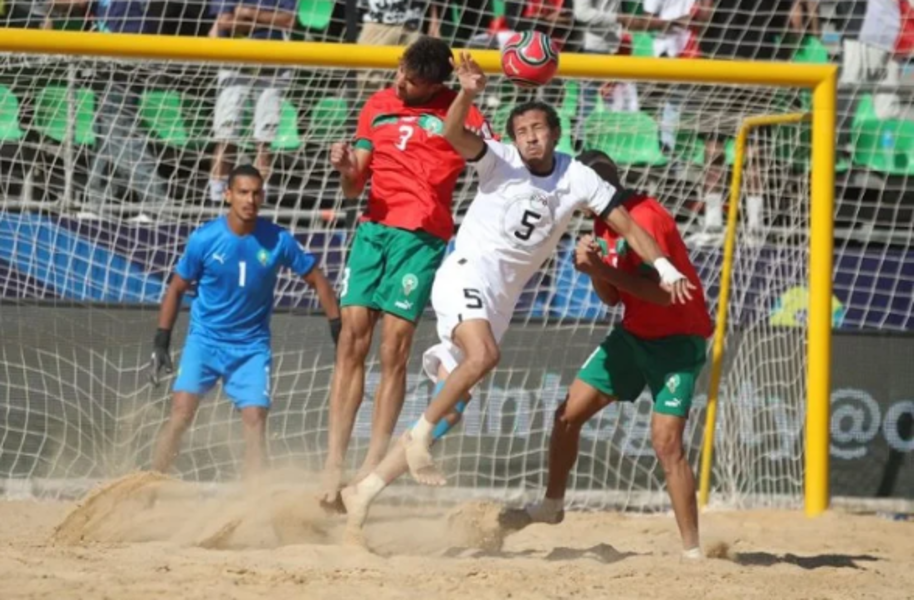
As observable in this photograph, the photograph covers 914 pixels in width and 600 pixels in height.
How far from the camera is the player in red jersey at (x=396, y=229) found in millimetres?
7758

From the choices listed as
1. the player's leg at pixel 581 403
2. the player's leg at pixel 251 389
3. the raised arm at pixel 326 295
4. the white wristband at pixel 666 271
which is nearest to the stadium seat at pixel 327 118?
the raised arm at pixel 326 295

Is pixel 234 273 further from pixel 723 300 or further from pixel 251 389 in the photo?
pixel 723 300

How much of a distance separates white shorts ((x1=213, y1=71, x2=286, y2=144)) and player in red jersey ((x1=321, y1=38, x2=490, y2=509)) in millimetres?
2492

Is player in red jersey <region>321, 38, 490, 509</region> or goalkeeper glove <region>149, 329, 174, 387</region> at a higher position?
player in red jersey <region>321, 38, 490, 509</region>

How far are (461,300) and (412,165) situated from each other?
38.2 inches

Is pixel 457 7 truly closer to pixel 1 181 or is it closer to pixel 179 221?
pixel 179 221

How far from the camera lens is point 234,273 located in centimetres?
939

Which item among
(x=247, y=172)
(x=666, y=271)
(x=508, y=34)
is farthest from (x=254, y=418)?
(x=508, y=34)

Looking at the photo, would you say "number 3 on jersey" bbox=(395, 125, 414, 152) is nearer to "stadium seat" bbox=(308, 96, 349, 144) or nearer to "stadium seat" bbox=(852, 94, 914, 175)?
"stadium seat" bbox=(308, 96, 349, 144)

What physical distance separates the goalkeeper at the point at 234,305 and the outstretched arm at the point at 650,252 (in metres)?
2.45

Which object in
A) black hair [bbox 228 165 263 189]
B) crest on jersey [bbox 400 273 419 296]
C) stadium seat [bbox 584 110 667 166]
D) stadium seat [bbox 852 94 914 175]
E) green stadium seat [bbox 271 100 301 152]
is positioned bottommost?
crest on jersey [bbox 400 273 419 296]

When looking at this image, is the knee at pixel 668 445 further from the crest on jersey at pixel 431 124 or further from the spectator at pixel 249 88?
the spectator at pixel 249 88

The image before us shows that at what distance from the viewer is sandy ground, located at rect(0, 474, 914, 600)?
19.7ft

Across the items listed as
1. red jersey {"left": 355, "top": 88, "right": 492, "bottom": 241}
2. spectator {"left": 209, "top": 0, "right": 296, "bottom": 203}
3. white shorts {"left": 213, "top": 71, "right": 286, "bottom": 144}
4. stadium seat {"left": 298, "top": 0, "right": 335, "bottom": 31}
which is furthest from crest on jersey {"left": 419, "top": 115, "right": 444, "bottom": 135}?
stadium seat {"left": 298, "top": 0, "right": 335, "bottom": 31}
